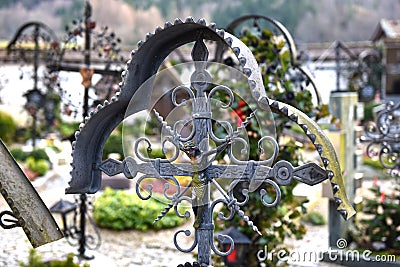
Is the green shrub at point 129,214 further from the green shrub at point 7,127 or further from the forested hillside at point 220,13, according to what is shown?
the forested hillside at point 220,13

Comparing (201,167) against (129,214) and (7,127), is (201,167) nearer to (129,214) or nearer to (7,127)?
(129,214)

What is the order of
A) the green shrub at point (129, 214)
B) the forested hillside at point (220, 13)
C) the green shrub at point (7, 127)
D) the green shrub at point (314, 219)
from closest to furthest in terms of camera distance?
the green shrub at point (129, 214)
the green shrub at point (314, 219)
the green shrub at point (7, 127)
the forested hillside at point (220, 13)

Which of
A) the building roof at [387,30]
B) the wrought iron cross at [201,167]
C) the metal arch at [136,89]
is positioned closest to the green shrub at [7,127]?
the building roof at [387,30]

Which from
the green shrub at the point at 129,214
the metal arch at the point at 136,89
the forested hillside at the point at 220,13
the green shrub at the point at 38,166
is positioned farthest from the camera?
the forested hillside at the point at 220,13

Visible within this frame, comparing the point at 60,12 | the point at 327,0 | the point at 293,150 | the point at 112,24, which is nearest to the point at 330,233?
the point at 293,150

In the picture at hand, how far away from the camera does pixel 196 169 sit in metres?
2.98

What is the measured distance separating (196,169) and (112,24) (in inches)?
996

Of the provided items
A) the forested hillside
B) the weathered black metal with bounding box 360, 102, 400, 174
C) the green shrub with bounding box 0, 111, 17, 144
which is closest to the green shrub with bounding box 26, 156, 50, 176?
the green shrub with bounding box 0, 111, 17, 144

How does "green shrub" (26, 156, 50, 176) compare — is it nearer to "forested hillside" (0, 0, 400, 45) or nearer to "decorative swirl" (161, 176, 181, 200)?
"decorative swirl" (161, 176, 181, 200)

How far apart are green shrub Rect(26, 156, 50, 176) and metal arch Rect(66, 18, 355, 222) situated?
30.9ft

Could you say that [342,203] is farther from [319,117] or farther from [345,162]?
[345,162]

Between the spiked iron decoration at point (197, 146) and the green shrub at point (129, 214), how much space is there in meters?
5.85

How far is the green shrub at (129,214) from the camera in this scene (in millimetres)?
8930

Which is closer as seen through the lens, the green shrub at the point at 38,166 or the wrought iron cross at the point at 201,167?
the wrought iron cross at the point at 201,167
